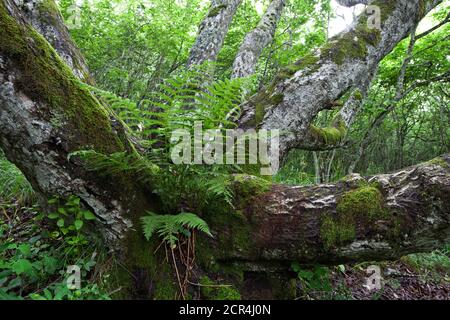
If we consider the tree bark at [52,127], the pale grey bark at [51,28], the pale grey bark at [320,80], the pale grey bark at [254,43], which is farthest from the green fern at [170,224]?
the pale grey bark at [254,43]

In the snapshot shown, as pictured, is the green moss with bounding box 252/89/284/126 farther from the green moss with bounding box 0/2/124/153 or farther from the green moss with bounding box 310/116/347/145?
the green moss with bounding box 0/2/124/153

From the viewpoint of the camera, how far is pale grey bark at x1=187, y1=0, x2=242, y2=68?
165 inches

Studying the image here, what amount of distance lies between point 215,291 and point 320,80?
6.91 ft

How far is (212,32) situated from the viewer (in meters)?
4.28

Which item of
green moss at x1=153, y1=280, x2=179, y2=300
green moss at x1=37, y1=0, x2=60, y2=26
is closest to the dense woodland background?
green moss at x1=153, y1=280, x2=179, y2=300

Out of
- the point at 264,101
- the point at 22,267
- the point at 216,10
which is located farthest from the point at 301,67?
the point at 22,267

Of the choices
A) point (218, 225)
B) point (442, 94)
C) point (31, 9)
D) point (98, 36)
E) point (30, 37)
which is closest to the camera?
point (30, 37)

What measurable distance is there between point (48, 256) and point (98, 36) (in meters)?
6.72

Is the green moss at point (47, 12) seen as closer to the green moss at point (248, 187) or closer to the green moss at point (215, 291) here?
the green moss at point (248, 187)

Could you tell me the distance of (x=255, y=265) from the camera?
2055mm

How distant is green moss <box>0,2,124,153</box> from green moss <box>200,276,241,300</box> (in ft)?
3.26

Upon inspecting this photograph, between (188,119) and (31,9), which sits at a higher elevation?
(31,9)
